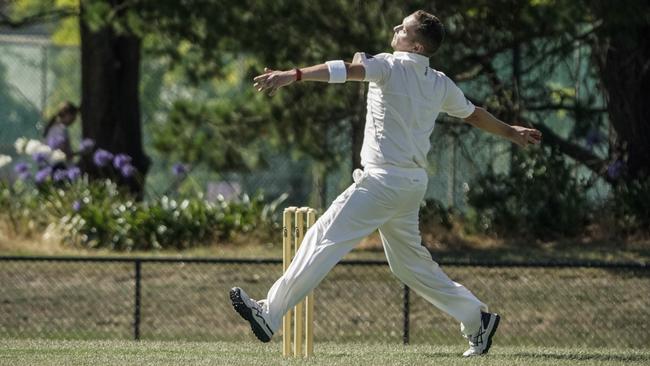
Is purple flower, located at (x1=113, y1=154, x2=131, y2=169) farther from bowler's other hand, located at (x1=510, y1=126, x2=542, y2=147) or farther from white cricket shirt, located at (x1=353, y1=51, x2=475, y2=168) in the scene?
white cricket shirt, located at (x1=353, y1=51, x2=475, y2=168)

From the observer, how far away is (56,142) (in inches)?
738

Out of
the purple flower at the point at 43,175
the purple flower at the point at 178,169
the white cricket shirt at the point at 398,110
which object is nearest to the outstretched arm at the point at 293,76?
the white cricket shirt at the point at 398,110

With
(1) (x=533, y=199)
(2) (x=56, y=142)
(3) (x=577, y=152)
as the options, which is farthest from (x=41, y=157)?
(3) (x=577, y=152)

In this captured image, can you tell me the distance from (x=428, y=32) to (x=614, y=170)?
27.8 ft

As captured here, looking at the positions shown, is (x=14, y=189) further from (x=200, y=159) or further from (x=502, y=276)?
(x=502, y=276)

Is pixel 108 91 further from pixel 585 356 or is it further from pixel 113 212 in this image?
pixel 585 356

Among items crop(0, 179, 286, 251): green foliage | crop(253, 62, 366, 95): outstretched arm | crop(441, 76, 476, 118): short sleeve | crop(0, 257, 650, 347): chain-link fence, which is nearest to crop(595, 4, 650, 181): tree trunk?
crop(0, 257, 650, 347): chain-link fence

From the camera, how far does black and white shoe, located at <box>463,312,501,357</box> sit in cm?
923

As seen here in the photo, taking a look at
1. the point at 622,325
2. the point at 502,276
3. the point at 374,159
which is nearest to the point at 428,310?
the point at 502,276

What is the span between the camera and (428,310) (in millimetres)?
14406

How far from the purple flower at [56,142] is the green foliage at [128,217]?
75 centimetres

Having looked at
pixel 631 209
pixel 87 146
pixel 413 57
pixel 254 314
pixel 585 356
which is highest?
pixel 413 57

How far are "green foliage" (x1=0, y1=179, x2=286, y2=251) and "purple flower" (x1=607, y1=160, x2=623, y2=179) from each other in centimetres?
378

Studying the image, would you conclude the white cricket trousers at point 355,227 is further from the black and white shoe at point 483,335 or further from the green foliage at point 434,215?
the green foliage at point 434,215
